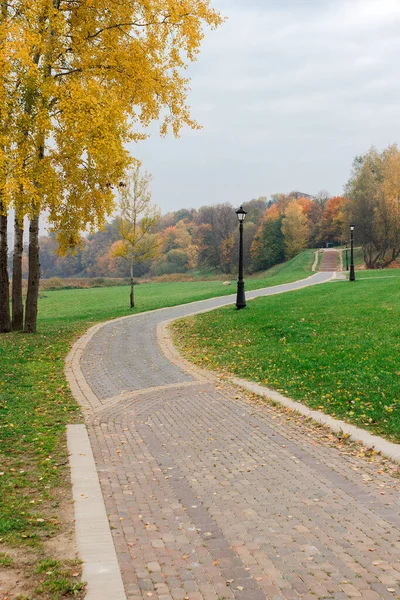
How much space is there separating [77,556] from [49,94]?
11.8m

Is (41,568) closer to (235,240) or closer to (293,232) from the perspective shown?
(293,232)

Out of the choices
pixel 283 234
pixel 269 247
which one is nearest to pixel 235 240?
pixel 269 247

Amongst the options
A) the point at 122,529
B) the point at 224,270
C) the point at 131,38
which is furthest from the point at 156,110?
the point at 224,270

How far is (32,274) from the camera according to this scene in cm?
1631

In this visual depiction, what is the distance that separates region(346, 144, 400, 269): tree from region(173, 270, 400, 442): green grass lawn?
32050 mm

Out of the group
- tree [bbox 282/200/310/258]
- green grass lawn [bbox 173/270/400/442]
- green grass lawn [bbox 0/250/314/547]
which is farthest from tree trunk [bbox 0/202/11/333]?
tree [bbox 282/200/310/258]

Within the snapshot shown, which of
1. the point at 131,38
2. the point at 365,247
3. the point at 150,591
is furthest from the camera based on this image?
the point at 365,247

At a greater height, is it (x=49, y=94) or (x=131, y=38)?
(x=131, y=38)

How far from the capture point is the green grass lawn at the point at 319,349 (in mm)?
8812

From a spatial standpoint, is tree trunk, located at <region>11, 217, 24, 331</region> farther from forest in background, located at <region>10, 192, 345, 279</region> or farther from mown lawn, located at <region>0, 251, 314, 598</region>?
forest in background, located at <region>10, 192, 345, 279</region>

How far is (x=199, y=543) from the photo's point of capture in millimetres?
4570

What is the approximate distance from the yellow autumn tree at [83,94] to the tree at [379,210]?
40.0 meters

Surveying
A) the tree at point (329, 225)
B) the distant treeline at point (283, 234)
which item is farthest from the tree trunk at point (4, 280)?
the tree at point (329, 225)

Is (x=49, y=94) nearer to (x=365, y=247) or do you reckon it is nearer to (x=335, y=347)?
(x=335, y=347)
